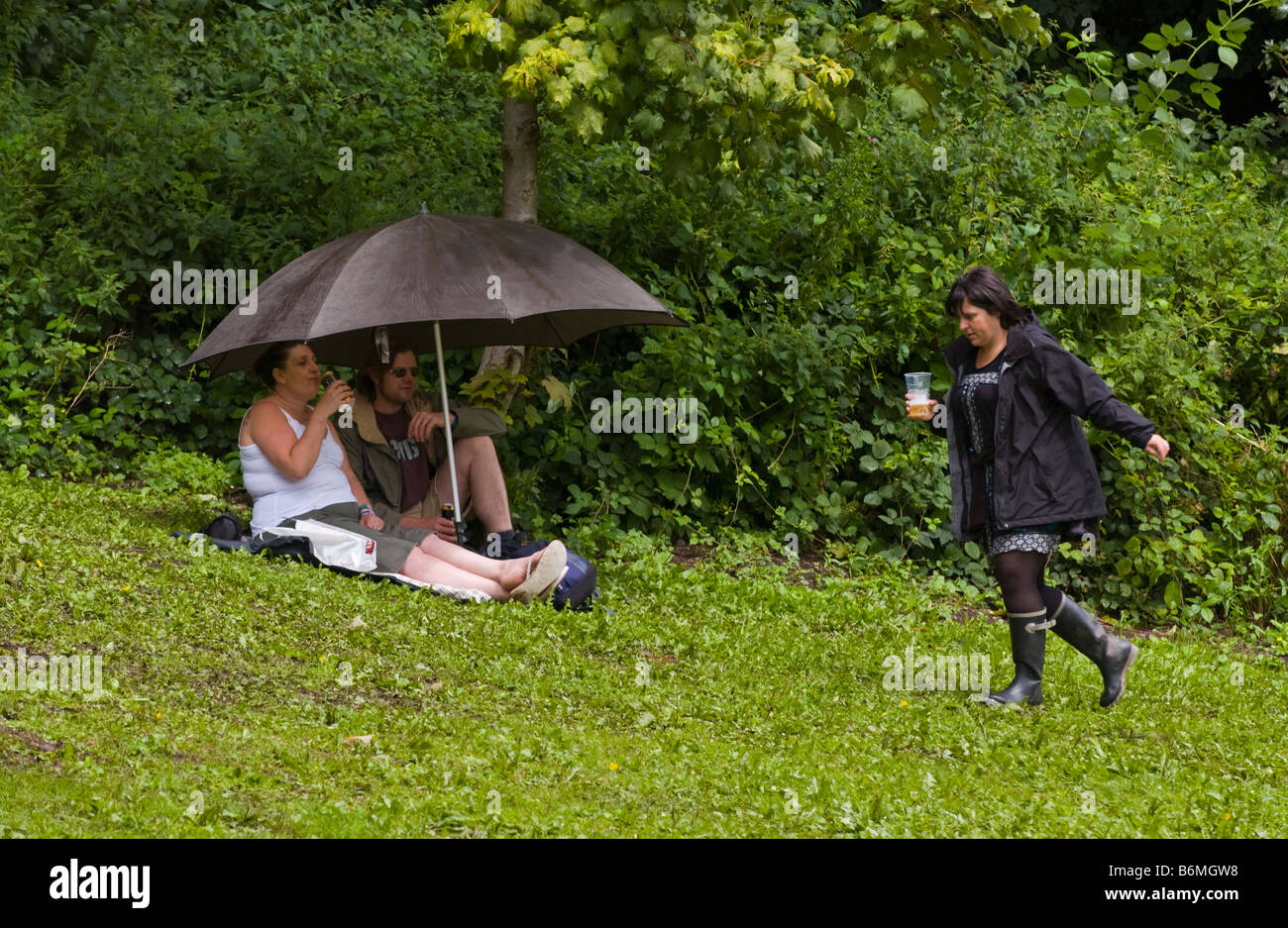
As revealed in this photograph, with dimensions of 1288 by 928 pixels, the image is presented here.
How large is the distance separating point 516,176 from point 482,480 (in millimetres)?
2122

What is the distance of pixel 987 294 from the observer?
19.1ft

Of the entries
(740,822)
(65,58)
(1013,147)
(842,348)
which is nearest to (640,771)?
(740,822)

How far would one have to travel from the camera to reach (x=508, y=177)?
29.0 feet

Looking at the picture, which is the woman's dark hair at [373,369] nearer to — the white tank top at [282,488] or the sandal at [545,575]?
the white tank top at [282,488]

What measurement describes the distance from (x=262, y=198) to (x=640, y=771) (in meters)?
6.74

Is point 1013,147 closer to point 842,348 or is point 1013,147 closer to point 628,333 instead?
point 842,348

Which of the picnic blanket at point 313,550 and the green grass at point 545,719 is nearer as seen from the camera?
the green grass at point 545,719

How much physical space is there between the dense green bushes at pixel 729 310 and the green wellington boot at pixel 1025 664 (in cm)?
347

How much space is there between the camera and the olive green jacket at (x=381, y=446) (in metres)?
7.70

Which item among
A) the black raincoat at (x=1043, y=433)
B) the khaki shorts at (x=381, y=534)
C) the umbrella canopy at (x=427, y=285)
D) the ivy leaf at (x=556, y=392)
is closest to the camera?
the black raincoat at (x=1043, y=433)

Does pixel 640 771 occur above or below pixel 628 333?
below

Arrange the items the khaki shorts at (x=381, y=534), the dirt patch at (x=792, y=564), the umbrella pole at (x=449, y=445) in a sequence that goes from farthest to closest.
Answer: the dirt patch at (x=792, y=564), the umbrella pole at (x=449, y=445), the khaki shorts at (x=381, y=534)

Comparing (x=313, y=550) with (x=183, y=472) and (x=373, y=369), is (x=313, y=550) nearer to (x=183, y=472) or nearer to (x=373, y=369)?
(x=373, y=369)

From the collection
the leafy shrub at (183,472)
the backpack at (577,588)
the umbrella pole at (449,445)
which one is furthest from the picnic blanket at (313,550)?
the leafy shrub at (183,472)
